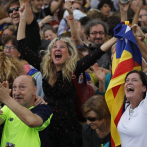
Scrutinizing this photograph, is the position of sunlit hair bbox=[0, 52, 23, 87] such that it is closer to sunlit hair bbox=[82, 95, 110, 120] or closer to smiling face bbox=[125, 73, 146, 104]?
sunlit hair bbox=[82, 95, 110, 120]

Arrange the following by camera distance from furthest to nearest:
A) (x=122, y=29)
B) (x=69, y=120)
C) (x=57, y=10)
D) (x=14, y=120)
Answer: (x=57, y=10) < (x=69, y=120) < (x=122, y=29) < (x=14, y=120)

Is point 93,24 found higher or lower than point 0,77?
higher

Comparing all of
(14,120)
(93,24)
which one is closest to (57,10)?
(93,24)

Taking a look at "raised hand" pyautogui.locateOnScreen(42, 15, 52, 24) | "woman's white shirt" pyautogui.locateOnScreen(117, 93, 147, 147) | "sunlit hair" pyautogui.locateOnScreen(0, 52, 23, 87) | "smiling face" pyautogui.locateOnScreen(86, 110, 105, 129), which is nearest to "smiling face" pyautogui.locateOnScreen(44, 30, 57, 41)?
"raised hand" pyautogui.locateOnScreen(42, 15, 52, 24)

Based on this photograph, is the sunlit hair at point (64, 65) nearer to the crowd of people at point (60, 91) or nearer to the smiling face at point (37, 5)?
the crowd of people at point (60, 91)

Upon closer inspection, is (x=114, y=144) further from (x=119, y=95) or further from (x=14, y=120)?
(x=14, y=120)

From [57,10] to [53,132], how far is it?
4.40 metres

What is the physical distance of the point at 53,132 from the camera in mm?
5324

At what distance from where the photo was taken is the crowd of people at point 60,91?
171 inches

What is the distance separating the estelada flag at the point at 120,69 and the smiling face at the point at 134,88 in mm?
278

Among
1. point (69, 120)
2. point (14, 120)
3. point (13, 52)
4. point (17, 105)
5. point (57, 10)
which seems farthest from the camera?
point (57, 10)

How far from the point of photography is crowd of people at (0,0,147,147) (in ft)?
14.3

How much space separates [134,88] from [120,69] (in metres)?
0.47

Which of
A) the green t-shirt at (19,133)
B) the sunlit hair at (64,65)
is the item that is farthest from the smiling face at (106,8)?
the green t-shirt at (19,133)
